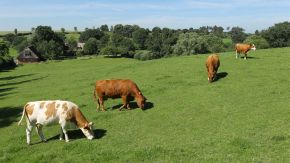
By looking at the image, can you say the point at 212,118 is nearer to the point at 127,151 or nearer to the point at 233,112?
the point at 233,112

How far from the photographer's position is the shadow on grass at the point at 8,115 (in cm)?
2554

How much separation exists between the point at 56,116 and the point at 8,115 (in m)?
12.2

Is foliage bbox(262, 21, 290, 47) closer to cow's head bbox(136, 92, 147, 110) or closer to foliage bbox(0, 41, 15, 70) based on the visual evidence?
foliage bbox(0, 41, 15, 70)

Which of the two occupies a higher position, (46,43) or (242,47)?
(46,43)

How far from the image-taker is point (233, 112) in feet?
68.0

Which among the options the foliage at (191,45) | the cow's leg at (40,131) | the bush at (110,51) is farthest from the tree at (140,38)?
the cow's leg at (40,131)

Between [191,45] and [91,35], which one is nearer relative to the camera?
[191,45]

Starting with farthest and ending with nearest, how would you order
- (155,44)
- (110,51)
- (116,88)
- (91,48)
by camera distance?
(155,44)
(91,48)
(110,51)
(116,88)

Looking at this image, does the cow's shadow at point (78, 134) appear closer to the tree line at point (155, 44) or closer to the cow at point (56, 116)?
the cow at point (56, 116)

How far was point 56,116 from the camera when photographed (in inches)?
695

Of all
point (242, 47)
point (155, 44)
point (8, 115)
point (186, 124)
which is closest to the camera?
point (186, 124)

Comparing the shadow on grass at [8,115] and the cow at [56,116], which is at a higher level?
the cow at [56,116]

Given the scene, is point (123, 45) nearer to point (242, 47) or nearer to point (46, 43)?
point (46, 43)

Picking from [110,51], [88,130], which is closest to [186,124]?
[88,130]
